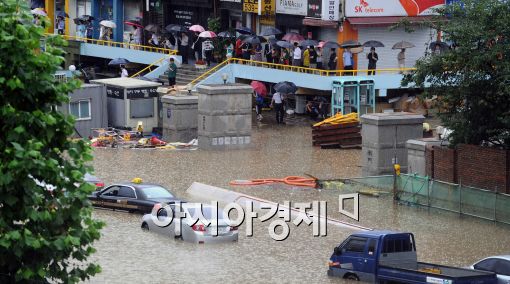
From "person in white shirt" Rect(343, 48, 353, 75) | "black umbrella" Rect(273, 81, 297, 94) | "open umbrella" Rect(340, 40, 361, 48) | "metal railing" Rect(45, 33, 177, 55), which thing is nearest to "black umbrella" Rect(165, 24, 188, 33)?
"metal railing" Rect(45, 33, 177, 55)

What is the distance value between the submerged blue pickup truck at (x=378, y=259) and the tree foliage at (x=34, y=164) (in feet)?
30.5

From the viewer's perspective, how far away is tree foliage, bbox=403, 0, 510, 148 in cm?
3422

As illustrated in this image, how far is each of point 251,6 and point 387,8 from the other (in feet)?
23.2

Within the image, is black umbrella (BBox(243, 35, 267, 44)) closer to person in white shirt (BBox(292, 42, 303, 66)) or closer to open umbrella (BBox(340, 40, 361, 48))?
person in white shirt (BBox(292, 42, 303, 66))

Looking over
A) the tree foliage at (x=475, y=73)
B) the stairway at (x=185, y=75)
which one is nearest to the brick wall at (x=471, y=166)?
the tree foliage at (x=475, y=73)

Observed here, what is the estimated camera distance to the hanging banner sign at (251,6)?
59625 mm

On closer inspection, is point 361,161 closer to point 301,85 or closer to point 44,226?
point 301,85

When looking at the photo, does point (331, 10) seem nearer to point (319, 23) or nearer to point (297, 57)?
point (319, 23)

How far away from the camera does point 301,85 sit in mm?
52656

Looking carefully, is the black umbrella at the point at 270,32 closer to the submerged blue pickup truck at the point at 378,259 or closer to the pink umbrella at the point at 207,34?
the pink umbrella at the point at 207,34

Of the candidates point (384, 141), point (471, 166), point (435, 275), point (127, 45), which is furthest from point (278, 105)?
point (435, 275)

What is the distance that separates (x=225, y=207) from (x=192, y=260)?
5812 millimetres

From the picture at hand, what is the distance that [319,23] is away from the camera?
5609cm

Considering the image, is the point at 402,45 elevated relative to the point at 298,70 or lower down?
elevated
